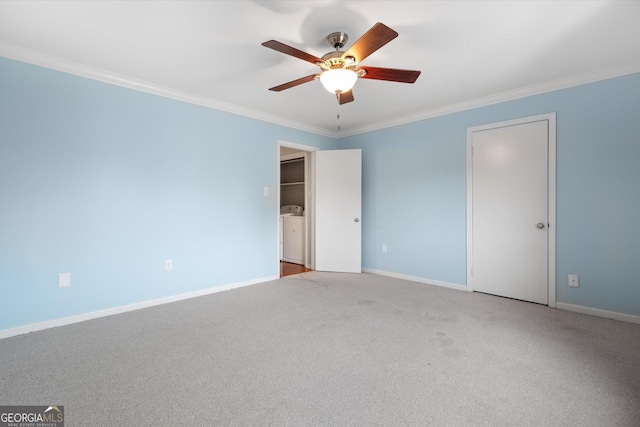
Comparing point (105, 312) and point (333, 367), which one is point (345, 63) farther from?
point (105, 312)

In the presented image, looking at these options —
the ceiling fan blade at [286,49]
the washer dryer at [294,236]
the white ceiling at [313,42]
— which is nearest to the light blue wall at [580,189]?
the white ceiling at [313,42]

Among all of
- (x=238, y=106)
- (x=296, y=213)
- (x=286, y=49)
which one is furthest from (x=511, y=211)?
(x=296, y=213)

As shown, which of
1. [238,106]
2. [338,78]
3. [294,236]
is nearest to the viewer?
[338,78]

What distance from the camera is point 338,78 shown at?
2.03 meters

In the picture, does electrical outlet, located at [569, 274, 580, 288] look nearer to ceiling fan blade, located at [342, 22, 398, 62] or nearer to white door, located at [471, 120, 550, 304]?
white door, located at [471, 120, 550, 304]

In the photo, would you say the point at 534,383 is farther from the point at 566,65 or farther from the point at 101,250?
the point at 101,250

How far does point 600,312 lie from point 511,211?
1203 mm

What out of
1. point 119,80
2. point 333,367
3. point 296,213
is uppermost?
point 119,80

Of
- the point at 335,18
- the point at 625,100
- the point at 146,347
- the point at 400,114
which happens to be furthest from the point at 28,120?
the point at 625,100

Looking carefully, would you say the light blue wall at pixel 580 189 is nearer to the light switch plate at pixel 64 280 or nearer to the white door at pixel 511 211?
the white door at pixel 511 211

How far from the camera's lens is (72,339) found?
7.49ft

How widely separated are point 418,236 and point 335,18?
2.96m

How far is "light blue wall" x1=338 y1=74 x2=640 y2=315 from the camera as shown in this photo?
265 cm

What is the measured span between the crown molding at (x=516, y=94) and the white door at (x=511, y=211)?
32cm
